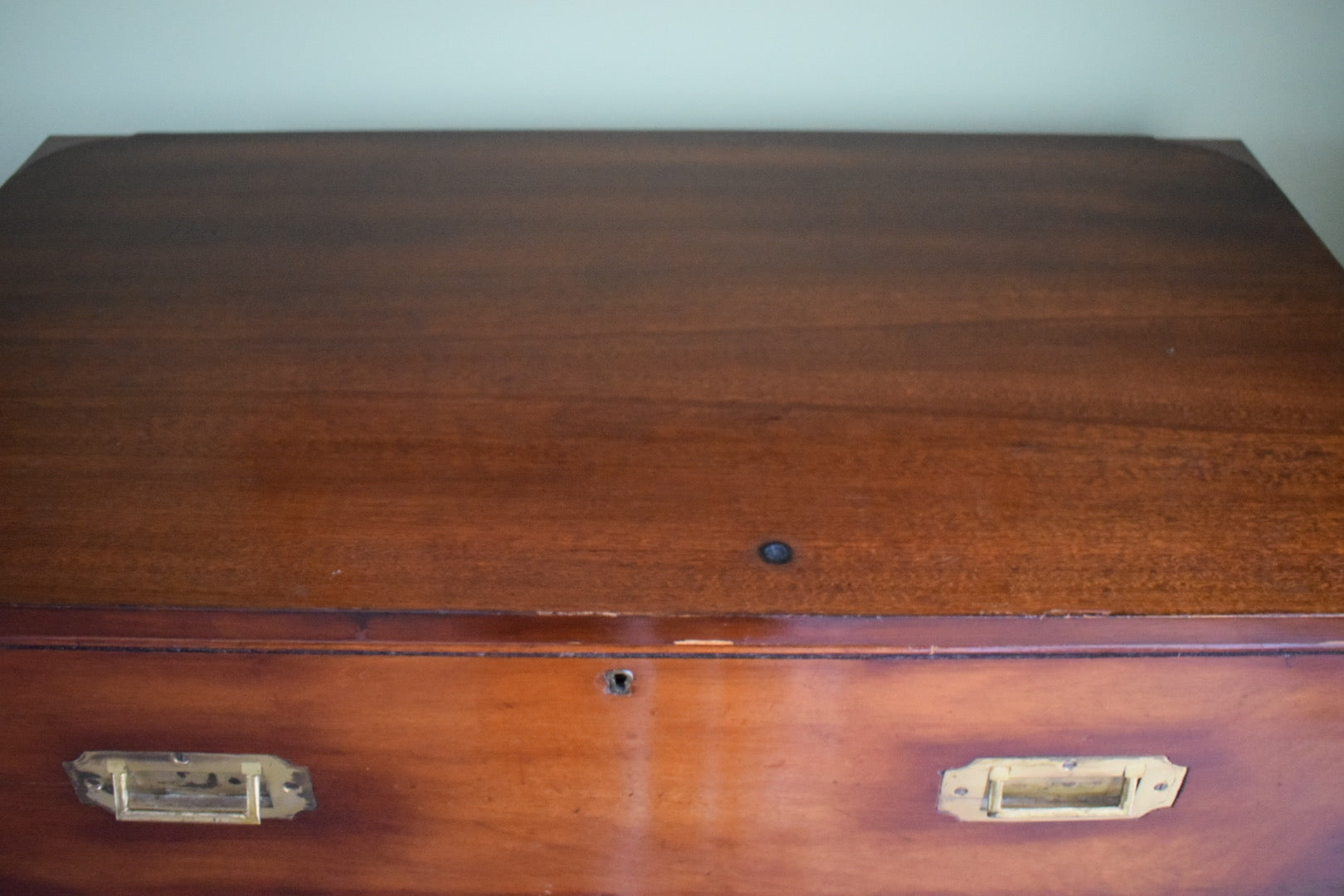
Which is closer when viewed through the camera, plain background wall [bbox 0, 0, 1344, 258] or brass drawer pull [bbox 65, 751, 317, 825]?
brass drawer pull [bbox 65, 751, 317, 825]

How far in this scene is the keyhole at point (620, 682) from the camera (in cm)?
57

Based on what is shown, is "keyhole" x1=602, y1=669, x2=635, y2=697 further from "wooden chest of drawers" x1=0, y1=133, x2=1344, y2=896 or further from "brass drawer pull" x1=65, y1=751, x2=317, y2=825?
"brass drawer pull" x1=65, y1=751, x2=317, y2=825

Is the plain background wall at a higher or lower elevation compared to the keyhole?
higher

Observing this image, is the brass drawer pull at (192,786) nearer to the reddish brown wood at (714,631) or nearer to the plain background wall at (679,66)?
the reddish brown wood at (714,631)

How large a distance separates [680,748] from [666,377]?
0.69 ft

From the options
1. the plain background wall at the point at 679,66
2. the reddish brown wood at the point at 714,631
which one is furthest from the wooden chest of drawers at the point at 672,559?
the plain background wall at the point at 679,66

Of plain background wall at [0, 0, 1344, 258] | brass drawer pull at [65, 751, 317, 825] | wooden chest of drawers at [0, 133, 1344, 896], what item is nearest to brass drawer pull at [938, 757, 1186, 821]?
wooden chest of drawers at [0, 133, 1344, 896]

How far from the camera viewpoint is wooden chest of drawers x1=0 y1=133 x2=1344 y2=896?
54 centimetres

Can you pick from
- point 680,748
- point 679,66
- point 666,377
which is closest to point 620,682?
point 680,748

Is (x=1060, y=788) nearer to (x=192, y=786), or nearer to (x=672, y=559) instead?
(x=672, y=559)

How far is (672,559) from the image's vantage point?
55 centimetres

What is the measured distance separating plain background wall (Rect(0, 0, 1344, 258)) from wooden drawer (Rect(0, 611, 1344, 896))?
54 cm

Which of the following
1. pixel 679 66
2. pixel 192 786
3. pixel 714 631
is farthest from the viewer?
pixel 679 66

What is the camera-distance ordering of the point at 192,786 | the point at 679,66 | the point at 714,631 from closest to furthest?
the point at 714,631 < the point at 192,786 < the point at 679,66
